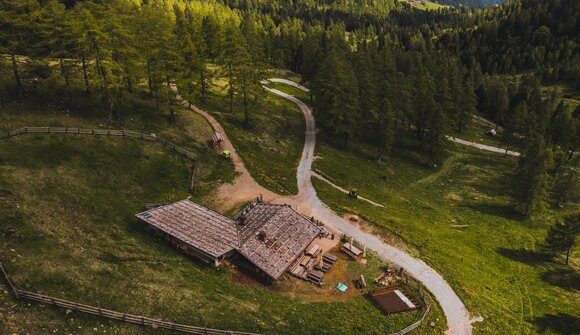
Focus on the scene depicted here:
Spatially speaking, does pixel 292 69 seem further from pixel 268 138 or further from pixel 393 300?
pixel 393 300

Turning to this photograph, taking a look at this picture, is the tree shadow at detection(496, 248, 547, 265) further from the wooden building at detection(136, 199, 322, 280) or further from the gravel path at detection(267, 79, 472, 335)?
the wooden building at detection(136, 199, 322, 280)

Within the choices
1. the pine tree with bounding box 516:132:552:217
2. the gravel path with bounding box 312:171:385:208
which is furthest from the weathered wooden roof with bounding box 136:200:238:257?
the pine tree with bounding box 516:132:552:217

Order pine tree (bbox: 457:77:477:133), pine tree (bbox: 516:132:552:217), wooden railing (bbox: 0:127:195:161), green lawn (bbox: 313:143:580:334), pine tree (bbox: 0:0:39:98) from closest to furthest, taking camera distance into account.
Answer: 1. green lawn (bbox: 313:143:580:334)
2. wooden railing (bbox: 0:127:195:161)
3. pine tree (bbox: 0:0:39:98)
4. pine tree (bbox: 516:132:552:217)
5. pine tree (bbox: 457:77:477:133)

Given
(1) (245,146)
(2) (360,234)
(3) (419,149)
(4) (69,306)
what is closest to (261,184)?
(1) (245,146)

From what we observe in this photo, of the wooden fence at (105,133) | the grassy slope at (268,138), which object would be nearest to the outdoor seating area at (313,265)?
the grassy slope at (268,138)

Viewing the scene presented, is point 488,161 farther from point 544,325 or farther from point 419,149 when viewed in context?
point 544,325

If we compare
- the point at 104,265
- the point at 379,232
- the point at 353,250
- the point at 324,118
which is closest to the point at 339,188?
the point at 379,232
